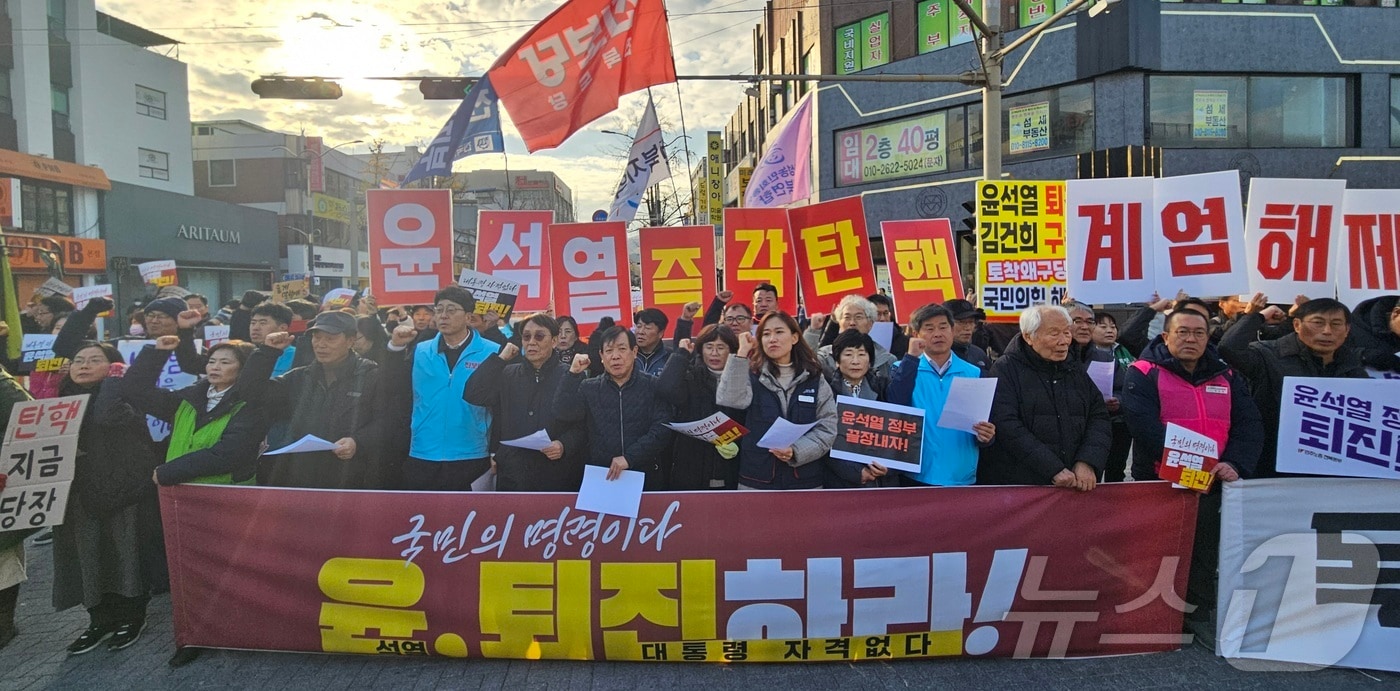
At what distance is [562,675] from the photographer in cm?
385

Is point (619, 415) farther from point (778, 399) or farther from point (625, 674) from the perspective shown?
point (625, 674)

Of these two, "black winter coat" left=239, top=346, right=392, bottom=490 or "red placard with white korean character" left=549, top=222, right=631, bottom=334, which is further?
"red placard with white korean character" left=549, top=222, right=631, bottom=334

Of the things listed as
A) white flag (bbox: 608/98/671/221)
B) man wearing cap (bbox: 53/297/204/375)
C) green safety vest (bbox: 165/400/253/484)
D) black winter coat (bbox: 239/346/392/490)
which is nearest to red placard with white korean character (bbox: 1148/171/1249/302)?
white flag (bbox: 608/98/671/221)

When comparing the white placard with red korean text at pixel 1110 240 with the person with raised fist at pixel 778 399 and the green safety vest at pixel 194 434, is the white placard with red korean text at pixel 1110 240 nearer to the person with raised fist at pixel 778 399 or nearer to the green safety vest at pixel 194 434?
the person with raised fist at pixel 778 399

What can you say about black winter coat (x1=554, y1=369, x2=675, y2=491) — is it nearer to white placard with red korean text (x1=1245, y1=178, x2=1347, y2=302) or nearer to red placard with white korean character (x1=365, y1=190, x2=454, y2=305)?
red placard with white korean character (x1=365, y1=190, x2=454, y2=305)

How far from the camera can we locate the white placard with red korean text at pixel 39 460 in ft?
13.4

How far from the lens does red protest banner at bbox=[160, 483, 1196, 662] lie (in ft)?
12.7

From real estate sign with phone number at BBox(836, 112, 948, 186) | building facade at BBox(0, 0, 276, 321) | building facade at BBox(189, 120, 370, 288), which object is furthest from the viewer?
building facade at BBox(189, 120, 370, 288)

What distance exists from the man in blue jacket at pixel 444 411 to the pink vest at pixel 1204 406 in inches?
159

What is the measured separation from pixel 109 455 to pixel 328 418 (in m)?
1.16

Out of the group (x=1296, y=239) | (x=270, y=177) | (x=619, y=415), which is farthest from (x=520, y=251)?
(x=270, y=177)

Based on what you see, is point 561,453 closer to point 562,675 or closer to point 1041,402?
point 562,675

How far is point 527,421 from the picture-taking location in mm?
4703

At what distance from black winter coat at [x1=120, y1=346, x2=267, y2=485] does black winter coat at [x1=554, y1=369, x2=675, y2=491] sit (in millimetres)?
1722
